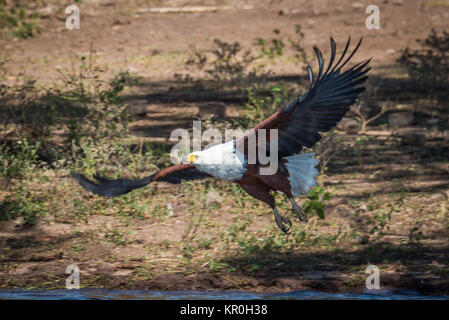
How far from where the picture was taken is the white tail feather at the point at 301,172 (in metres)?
5.48

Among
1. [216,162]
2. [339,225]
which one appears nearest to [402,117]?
[339,225]

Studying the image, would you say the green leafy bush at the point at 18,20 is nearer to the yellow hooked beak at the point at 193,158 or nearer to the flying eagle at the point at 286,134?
the flying eagle at the point at 286,134

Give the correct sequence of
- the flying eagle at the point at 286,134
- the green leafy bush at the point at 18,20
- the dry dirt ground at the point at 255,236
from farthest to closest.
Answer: the green leafy bush at the point at 18,20 → the dry dirt ground at the point at 255,236 → the flying eagle at the point at 286,134

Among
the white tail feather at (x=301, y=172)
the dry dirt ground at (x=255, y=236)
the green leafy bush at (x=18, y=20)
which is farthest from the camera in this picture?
the green leafy bush at (x=18, y=20)

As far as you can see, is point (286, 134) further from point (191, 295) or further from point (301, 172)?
point (191, 295)

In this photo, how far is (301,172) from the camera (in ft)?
18.1

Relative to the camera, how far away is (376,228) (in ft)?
19.4

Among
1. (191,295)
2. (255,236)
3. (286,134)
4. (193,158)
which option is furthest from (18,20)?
(191,295)

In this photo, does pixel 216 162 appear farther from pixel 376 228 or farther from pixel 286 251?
pixel 376 228

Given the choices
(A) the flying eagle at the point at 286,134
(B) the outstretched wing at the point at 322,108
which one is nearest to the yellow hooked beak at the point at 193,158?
(A) the flying eagle at the point at 286,134

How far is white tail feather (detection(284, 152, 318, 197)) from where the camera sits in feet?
18.0
